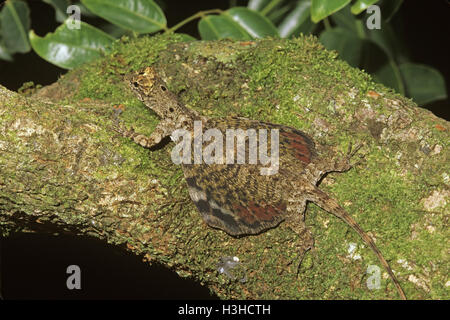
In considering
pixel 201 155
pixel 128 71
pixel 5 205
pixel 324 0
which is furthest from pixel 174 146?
pixel 324 0

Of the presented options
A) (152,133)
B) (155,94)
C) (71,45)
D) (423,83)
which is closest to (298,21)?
(423,83)

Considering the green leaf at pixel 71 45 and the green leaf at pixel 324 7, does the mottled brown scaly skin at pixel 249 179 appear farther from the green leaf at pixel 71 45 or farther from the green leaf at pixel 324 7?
the green leaf at pixel 324 7

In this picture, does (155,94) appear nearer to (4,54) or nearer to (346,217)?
(346,217)

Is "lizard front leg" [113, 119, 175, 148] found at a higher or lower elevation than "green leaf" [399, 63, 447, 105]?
lower

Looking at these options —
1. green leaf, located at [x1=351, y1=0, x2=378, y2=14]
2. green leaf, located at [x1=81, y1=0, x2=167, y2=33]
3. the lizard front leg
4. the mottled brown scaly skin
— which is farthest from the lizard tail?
green leaf, located at [x1=81, y1=0, x2=167, y2=33]

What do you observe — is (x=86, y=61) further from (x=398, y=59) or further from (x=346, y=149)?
(x=398, y=59)

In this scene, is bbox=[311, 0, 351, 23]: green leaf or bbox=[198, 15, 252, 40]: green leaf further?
bbox=[198, 15, 252, 40]: green leaf

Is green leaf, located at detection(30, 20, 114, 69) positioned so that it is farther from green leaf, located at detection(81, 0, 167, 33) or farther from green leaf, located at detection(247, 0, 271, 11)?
green leaf, located at detection(247, 0, 271, 11)
